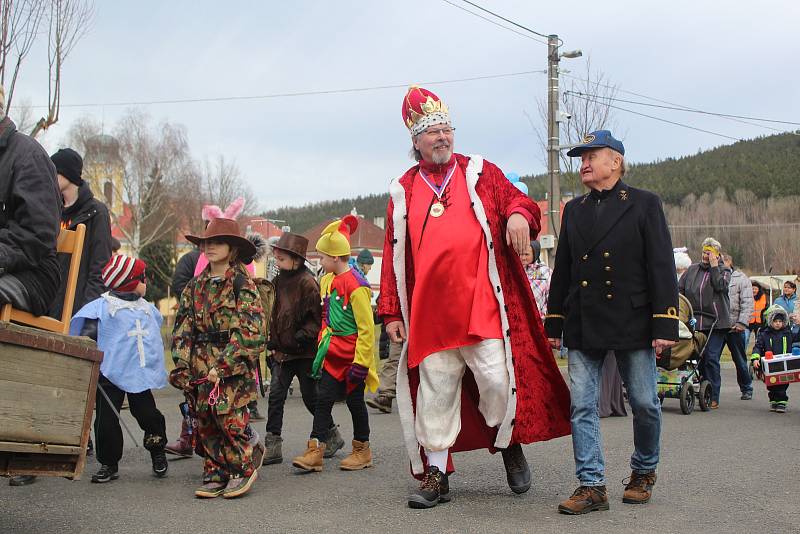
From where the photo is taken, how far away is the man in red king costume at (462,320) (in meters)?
5.27

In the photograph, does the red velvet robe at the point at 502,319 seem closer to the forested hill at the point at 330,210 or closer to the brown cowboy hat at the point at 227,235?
the brown cowboy hat at the point at 227,235

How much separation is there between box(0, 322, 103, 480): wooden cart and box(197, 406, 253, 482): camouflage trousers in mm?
1575

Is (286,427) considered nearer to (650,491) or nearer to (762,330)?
(650,491)

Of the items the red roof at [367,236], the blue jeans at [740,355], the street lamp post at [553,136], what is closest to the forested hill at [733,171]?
the red roof at [367,236]

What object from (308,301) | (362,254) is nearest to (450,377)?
(308,301)

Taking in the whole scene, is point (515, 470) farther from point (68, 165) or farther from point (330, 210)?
point (330, 210)

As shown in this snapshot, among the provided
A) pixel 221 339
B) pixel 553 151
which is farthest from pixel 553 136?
pixel 221 339

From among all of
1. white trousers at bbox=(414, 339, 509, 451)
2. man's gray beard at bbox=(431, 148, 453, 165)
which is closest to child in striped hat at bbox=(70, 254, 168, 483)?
white trousers at bbox=(414, 339, 509, 451)

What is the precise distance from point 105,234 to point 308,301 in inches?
63.6

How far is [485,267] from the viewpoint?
5.36 meters

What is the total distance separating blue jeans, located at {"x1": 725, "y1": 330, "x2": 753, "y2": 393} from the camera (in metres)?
11.6

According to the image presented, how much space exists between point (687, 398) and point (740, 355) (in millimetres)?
1931

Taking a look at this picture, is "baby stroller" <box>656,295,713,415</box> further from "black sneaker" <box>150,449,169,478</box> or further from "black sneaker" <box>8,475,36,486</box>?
"black sneaker" <box>8,475,36,486</box>

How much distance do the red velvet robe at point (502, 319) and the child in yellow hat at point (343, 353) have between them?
115 cm
